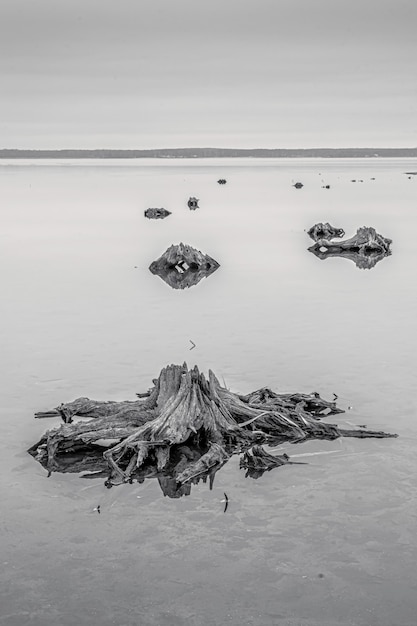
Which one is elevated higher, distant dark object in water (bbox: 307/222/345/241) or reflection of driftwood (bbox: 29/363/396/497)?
distant dark object in water (bbox: 307/222/345/241)

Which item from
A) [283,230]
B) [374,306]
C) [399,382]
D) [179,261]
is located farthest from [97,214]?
[399,382]

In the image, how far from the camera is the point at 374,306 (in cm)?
2228

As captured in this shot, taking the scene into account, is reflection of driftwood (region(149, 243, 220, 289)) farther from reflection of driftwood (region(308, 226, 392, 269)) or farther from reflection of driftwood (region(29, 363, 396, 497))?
reflection of driftwood (region(29, 363, 396, 497))

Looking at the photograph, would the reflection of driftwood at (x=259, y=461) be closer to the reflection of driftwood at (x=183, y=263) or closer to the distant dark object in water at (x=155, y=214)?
the reflection of driftwood at (x=183, y=263)

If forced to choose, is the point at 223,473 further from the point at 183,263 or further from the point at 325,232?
the point at 325,232

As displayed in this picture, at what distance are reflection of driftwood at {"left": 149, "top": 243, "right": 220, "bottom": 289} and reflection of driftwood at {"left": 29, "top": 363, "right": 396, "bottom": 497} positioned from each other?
54.6ft

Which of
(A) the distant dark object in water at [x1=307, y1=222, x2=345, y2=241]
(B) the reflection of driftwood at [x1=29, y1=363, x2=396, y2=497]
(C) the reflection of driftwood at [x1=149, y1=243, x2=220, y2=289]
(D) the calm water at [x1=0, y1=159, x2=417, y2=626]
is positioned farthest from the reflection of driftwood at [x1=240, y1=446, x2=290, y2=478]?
(A) the distant dark object in water at [x1=307, y1=222, x2=345, y2=241]

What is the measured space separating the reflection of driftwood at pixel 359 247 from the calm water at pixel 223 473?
3686mm

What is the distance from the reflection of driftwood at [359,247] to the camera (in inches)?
1377

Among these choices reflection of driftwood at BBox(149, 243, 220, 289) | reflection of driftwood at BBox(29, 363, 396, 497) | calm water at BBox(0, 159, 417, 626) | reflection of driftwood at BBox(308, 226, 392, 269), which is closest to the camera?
calm water at BBox(0, 159, 417, 626)

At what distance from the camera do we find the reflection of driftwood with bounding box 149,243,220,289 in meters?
29.3

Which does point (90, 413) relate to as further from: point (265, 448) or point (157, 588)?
point (157, 588)

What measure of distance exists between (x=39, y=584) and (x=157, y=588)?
1063 mm

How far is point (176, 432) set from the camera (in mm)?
11242
